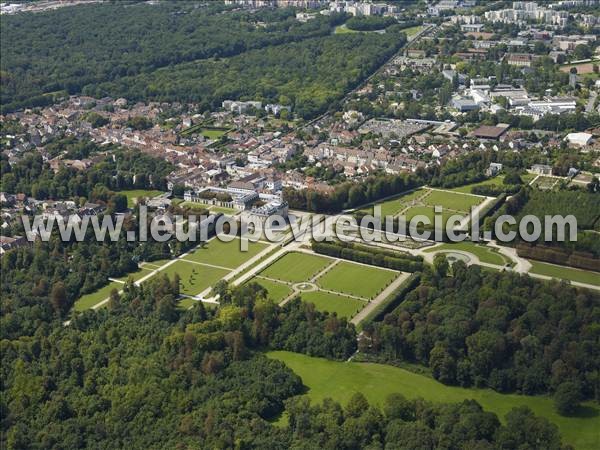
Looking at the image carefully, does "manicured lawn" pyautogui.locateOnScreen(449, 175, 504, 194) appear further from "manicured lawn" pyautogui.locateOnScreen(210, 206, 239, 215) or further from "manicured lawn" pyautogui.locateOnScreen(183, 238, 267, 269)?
"manicured lawn" pyautogui.locateOnScreen(183, 238, 267, 269)

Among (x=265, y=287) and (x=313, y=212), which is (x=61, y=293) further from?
(x=313, y=212)

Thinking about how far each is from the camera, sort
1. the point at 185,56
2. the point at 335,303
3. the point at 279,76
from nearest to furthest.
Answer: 1. the point at 335,303
2. the point at 279,76
3. the point at 185,56

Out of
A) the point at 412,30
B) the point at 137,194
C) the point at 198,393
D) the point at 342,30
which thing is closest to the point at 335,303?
the point at 198,393

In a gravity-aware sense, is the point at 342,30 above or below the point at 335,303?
above

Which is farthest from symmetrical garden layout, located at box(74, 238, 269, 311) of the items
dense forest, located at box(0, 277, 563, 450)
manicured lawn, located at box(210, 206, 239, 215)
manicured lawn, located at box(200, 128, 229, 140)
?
manicured lawn, located at box(200, 128, 229, 140)

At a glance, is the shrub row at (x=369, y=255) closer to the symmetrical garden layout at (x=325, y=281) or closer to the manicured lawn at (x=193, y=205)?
the symmetrical garden layout at (x=325, y=281)

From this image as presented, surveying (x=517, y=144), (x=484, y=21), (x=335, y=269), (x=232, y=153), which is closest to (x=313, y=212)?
(x=335, y=269)

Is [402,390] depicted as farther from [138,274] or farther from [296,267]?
[138,274]
